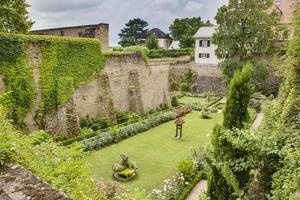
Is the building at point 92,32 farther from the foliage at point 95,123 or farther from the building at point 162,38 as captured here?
the building at point 162,38

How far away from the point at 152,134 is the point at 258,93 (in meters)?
16.5

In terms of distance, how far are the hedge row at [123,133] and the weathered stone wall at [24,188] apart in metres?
13.8

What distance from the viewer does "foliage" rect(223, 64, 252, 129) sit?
27.7 ft

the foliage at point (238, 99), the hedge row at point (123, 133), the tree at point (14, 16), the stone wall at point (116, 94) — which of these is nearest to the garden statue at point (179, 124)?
the hedge row at point (123, 133)

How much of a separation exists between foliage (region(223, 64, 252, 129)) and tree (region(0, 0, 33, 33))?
2011 cm

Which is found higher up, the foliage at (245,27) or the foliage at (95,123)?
the foliage at (245,27)

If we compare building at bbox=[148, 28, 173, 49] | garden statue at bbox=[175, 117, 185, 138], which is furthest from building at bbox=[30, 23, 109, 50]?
building at bbox=[148, 28, 173, 49]

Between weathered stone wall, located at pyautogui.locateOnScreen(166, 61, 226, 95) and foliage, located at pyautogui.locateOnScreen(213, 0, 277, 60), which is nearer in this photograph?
foliage, located at pyautogui.locateOnScreen(213, 0, 277, 60)

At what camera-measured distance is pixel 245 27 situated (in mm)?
32906

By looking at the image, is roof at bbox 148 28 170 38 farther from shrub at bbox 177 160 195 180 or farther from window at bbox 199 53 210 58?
shrub at bbox 177 160 195 180

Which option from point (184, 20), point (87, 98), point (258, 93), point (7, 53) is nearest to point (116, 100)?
point (87, 98)

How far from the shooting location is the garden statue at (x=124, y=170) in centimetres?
1394

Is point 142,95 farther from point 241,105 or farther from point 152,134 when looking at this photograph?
point 241,105

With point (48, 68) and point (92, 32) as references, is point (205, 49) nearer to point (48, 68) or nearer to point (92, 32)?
point (92, 32)
